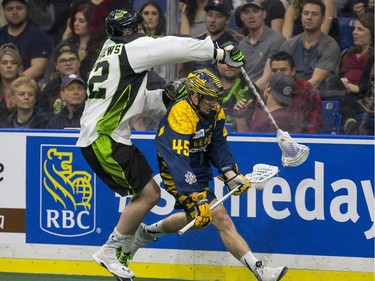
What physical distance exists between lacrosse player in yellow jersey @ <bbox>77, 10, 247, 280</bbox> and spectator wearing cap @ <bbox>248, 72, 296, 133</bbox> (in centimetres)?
126

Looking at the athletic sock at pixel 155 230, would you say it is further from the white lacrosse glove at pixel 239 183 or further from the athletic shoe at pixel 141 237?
the white lacrosse glove at pixel 239 183

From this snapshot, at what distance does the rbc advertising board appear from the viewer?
679 cm

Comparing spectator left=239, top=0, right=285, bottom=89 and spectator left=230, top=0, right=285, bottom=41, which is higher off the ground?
spectator left=230, top=0, right=285, bottom=41

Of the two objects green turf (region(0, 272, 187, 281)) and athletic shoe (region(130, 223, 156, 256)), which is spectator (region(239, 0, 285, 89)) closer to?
athletic shoe (region(130, 223, 156, 256))

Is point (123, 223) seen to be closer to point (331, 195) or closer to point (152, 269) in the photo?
point (152, 269)

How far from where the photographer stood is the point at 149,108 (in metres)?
6.74

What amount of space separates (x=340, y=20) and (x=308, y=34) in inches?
10.1

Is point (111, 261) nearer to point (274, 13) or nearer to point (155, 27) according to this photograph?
point (155, 27)

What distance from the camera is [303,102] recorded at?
763 cm

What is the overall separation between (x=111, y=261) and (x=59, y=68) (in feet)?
7.70

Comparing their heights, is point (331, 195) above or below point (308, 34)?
below

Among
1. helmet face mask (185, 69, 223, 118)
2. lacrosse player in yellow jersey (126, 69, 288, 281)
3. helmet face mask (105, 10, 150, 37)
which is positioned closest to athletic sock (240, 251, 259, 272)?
lacrosse player in yellow jersey (126, 69, 288, 281)

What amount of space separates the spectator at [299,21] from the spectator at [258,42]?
0.28 feet

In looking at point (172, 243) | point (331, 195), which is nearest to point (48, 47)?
point (172, 243)
